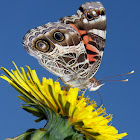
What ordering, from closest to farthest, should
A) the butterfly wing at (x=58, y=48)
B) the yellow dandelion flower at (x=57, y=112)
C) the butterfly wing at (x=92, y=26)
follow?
A: the yellow dandelion flower at (x=57, y=112), the butterfly wing at (x=58, y=48), the butterfly wing at (x=92, y=26)

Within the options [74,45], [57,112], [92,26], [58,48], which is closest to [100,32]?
[92,26]

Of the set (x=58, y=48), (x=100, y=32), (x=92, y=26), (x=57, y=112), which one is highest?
(x=92, y=26)

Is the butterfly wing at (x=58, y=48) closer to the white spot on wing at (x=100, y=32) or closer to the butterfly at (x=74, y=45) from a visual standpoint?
the butterfly at (x=74, y=45)

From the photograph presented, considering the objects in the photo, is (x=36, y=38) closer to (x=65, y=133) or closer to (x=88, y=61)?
(x=88, y=61)

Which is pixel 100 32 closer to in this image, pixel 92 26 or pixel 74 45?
pixel 92 26

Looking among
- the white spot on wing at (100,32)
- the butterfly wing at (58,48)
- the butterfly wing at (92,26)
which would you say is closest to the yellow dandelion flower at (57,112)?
the butterfly wing at (58,48)

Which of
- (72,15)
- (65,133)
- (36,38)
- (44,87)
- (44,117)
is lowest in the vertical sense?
(65,133)

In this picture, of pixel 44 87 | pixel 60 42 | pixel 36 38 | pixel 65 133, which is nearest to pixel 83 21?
pixel 60 42
